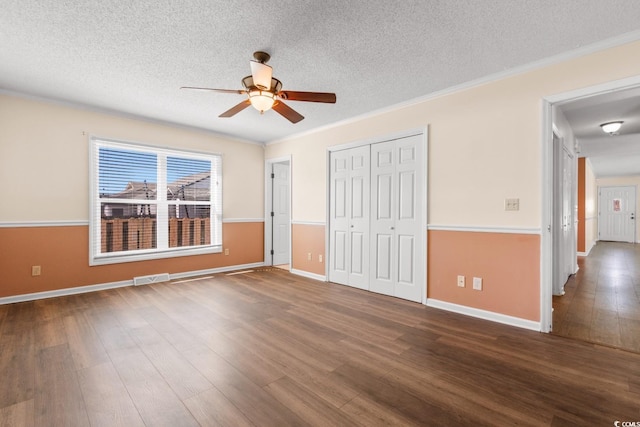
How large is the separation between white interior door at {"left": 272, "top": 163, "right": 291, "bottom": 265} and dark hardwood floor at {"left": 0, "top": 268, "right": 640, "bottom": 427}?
2807 millimetres

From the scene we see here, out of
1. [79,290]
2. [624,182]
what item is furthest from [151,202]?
[624,182]

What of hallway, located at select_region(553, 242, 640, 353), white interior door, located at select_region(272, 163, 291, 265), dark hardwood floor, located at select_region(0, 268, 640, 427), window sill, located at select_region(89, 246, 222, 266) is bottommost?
dark hardwood floor, located at select_region(0, 268, 640, 427)

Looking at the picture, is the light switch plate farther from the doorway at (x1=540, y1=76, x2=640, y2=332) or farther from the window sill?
the window sill

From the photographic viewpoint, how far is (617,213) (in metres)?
10.5

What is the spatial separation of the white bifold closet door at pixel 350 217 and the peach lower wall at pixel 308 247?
22cm

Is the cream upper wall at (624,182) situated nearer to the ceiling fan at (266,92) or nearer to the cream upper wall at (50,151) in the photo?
the ceiling fan at (266,92)

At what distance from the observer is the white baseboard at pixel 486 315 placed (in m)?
2.83

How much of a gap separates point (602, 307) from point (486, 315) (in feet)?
5.19

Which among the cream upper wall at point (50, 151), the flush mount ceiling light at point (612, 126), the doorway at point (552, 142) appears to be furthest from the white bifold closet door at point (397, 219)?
the cream upper wall at point (50, 151)

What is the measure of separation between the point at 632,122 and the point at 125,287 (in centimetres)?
789

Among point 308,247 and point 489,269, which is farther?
point 308,247

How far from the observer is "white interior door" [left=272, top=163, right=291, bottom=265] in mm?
6176

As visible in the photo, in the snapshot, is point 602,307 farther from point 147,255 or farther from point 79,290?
point 79,290

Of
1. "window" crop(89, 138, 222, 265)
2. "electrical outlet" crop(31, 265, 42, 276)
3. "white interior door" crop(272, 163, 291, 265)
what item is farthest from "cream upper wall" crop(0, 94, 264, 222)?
"white interior door" crop(272, 163, 291, 265)
